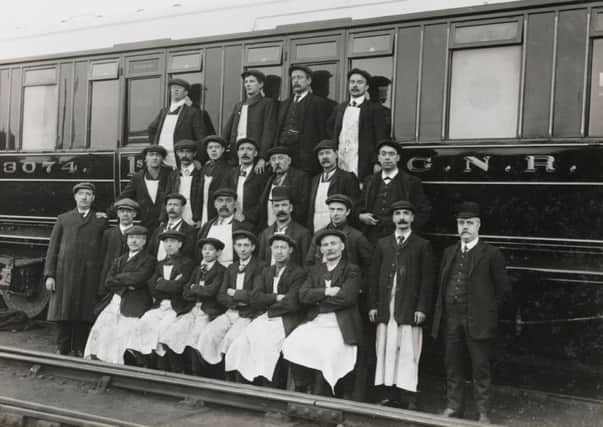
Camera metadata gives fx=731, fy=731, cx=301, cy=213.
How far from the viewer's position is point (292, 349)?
219 inches

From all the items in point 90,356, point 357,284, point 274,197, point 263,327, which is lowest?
point 90,356

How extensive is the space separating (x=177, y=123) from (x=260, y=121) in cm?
100

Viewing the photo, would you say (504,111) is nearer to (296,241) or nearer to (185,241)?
(296,241)

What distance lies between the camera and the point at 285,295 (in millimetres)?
5801

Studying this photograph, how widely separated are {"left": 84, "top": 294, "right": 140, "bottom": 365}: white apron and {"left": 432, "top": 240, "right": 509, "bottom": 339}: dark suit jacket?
2.74 m

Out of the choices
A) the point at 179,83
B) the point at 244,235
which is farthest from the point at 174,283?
the point at 179,83

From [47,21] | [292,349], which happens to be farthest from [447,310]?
[47,21]

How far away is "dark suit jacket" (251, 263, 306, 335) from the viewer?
5.79 meters

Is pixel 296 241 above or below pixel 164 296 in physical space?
above

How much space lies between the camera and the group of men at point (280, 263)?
555 cm

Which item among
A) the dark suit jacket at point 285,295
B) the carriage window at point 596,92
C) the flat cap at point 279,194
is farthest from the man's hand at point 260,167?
the carriage window at point 596,92

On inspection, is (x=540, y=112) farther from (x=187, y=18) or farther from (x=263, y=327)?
(x=187, y=18)

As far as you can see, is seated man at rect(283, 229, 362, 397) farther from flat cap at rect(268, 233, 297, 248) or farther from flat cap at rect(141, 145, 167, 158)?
flat cap at rect(141, 145, 167, 158)

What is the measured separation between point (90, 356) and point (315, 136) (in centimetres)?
288
